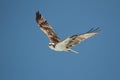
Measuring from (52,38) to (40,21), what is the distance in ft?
0.99

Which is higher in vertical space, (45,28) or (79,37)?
(45,28)

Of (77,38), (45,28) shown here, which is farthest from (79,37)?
(45,28)

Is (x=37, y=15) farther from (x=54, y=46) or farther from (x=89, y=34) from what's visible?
(x=89, y=34)

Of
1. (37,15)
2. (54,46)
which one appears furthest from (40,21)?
(54,46)

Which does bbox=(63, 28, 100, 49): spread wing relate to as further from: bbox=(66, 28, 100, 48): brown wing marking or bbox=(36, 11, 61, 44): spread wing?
bbox=(36, 11, 61, 44): spread wing

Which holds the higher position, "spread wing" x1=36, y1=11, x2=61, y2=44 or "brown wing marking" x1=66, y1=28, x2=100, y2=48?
"spread wing" x1=36, y1=11, x2=61, y2=44

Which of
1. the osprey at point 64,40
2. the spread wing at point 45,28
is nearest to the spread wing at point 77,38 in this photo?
the osprey at point 64,40

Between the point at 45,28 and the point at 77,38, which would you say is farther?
the point at 45,28

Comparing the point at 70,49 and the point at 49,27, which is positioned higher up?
the point at 49,27

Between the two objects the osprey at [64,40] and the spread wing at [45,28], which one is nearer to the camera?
the osprey at [64,40]

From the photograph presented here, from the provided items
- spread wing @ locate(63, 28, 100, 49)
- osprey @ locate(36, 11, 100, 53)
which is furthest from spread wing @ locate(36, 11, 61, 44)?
spread wing @ locate(63, 28, 100, 49)

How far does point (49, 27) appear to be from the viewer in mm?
4320

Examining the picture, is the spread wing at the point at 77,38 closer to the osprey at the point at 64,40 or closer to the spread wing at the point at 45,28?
the osprey at the point at 64,40

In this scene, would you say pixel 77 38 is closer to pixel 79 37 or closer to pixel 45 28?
pixel 79 37
